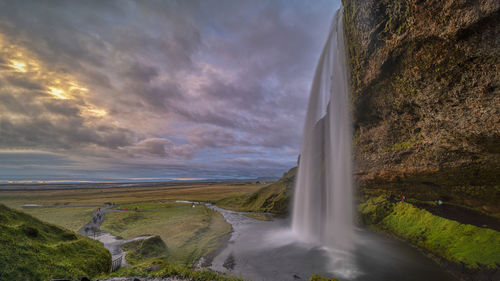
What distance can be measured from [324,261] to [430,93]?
52.0 feet

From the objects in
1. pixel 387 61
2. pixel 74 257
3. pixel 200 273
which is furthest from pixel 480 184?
pixel 74 257

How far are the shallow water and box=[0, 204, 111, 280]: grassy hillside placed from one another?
837 centimetres

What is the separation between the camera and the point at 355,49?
68.4 feet

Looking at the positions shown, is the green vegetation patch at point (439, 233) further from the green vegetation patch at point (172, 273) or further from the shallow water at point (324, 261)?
the green vegetation patch at point (172, 273)

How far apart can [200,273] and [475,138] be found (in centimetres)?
1981

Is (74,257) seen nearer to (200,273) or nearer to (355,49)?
(200,273)

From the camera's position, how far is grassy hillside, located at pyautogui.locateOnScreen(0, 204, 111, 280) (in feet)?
27.9

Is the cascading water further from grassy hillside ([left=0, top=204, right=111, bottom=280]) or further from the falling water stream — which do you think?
grassy hillside ([left=0, top=204, right=111, bottom=280])

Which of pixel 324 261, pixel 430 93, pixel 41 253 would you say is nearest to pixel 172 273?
pixel 41 253

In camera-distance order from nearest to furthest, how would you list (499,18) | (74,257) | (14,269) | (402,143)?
(14,269) < (499,18) < (74,257) < (402,143)

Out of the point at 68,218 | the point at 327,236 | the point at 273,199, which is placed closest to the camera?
the point at 327,236

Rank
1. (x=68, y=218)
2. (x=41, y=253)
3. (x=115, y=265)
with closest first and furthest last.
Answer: (x=41, y=253) < (x=115, y=265) < (x=68, y=218)

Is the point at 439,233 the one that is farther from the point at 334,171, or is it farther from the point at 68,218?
the point at 68,218

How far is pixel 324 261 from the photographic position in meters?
15.8
